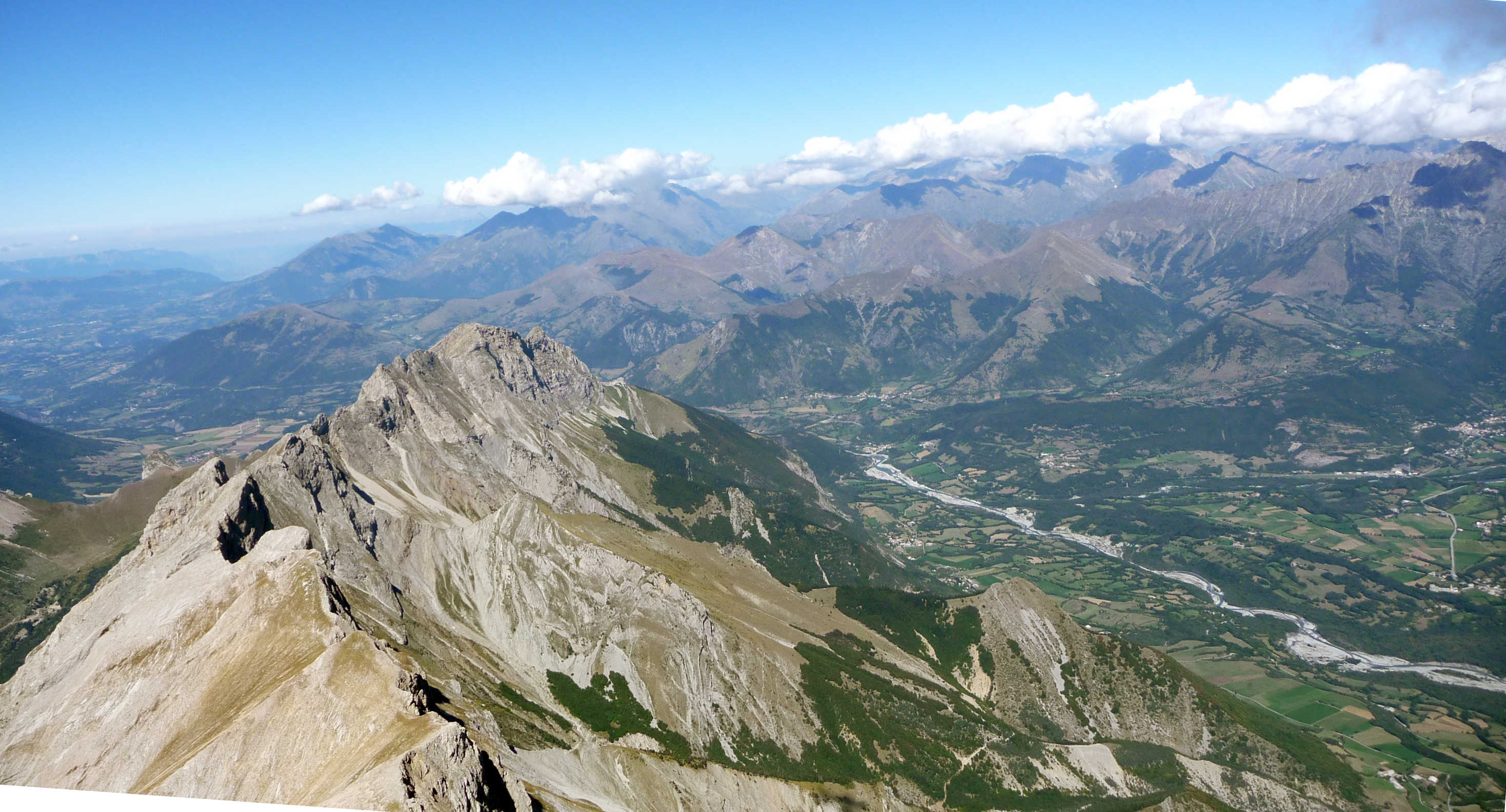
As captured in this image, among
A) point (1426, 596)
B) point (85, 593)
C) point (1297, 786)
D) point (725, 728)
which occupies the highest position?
point (85, 593)

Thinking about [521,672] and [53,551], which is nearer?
[521,672]

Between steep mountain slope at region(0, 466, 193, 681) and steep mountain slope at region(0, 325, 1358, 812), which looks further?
steep mountain slope at region(0, 466, 193, 681)

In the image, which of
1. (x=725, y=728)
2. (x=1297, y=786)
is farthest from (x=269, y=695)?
(x=1297, y=786)

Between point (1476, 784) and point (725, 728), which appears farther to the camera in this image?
point (1476, 784)

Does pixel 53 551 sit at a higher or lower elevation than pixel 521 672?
higher

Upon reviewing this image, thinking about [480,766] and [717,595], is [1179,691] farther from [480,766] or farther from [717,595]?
[480,766]

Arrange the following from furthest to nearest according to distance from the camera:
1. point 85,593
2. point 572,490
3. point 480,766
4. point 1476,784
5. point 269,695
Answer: point 572,490 → point 85,593 → point 1476,784 → point 269,695 → point 480,766

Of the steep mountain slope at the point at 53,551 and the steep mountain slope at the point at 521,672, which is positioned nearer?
the steep mountain slope at the point at 521,672

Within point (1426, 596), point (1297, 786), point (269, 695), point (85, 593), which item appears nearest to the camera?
point (269, 695)
